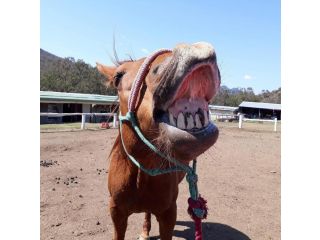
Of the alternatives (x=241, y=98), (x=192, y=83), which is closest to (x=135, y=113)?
(x=192, y=83)

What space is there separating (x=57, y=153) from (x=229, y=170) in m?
4.73

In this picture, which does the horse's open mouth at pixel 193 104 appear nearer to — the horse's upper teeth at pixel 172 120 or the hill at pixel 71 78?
the horse's upper teeth at pixel 172 120

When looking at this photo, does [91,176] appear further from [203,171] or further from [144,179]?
[144,179]

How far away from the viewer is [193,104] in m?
1.60

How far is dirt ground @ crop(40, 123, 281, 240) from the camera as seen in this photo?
3975 mm

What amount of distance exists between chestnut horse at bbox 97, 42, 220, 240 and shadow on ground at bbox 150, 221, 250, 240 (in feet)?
5.48

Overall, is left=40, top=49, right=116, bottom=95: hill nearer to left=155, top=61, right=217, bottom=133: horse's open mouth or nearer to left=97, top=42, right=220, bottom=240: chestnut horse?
left=97, top=42, right=220, bottom=240: chestnut horse

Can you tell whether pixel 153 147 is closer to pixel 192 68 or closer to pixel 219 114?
pixel 192 68

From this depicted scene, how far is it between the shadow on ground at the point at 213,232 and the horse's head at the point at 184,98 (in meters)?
2.54

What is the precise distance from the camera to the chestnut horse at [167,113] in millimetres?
1506

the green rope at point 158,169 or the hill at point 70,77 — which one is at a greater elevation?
the hill at point 70,77

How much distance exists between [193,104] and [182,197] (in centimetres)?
401

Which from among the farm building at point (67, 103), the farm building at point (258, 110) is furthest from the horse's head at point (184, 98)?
the farm building at point (258, 110)

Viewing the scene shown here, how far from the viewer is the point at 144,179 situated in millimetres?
2369
